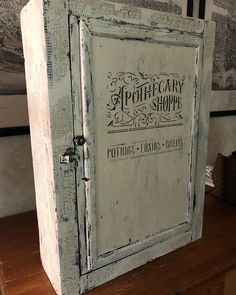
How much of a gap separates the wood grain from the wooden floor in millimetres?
426

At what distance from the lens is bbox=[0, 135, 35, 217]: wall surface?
82 cm

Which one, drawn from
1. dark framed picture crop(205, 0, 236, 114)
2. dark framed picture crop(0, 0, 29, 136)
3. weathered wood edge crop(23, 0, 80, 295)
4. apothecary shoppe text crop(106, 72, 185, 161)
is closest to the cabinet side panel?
weathered wood edge crop(23, 0, 80, 295)

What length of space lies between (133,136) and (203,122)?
22cm

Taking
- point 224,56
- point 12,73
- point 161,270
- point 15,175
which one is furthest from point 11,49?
point 224,56

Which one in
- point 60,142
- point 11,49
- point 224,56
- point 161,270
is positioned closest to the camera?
point 60,142

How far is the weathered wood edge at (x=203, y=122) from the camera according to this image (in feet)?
2.06

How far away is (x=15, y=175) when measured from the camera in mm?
841

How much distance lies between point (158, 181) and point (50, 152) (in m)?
0.27

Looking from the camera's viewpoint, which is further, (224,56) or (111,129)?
(224,56)

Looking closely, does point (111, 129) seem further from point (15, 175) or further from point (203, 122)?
point (15, 175)

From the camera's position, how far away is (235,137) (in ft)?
4.48

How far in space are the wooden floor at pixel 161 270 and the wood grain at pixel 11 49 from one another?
43cm

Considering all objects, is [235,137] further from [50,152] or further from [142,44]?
[50,152]

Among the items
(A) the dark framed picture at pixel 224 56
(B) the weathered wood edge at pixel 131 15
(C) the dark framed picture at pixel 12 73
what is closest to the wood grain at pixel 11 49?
(C) the dark framed picture at pixel 12 73
